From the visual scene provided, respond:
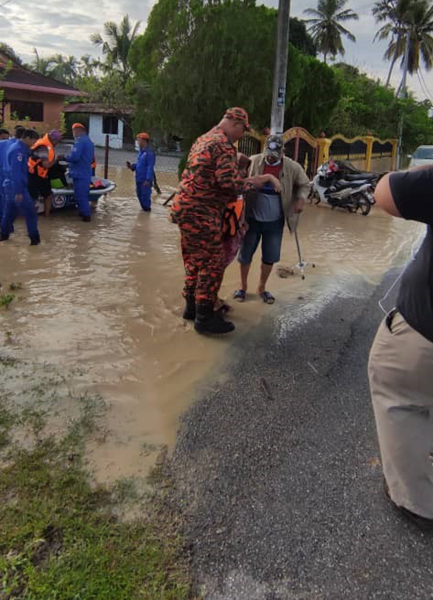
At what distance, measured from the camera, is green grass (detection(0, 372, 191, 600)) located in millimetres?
1970

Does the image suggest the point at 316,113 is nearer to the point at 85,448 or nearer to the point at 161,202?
the point at 161,202

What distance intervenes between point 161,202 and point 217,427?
962cm

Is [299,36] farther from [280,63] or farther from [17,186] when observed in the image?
[17,186]

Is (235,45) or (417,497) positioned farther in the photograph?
(235,45)

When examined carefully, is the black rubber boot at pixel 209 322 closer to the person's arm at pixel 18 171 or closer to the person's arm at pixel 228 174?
the person's arm at pixel 228 174

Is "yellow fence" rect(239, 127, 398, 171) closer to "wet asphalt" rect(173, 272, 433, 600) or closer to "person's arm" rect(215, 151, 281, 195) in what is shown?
"person's arm" rect(215, 151, 281, 195)

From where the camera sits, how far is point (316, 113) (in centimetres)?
1531

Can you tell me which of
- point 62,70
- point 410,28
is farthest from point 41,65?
point 410,28

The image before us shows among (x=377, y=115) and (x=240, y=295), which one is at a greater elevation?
(x=377, y=115)

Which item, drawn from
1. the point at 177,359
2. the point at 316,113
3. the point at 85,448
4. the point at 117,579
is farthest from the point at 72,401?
the point at 316,113

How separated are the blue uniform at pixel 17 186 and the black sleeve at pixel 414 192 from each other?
595 centimetres

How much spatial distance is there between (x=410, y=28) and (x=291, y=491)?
4427 centimetres

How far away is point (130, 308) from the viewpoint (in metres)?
5.07

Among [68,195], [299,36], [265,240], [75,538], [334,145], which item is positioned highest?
[299,36]
